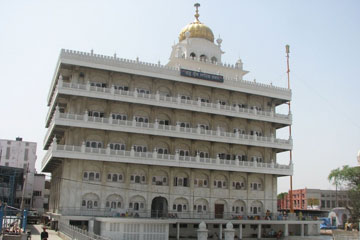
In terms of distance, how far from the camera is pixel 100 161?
44.9 meters

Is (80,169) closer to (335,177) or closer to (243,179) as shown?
(243,179)

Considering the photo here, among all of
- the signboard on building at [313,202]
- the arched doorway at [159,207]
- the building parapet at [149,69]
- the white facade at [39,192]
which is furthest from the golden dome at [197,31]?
the signboard on building at [313,202]

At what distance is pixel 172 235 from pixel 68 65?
2139 cm

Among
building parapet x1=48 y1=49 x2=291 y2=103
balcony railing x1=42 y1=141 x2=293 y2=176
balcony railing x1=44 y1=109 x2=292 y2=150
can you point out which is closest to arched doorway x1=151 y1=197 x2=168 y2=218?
balcony railing x1=42 y1=141 x2=293 y2=176

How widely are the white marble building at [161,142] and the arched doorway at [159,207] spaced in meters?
0.12

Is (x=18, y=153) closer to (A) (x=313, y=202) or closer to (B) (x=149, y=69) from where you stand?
(B) (x=149, y=69)

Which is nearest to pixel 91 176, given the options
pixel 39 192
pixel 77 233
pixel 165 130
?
pixel 165 130

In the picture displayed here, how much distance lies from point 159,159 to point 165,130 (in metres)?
3.38

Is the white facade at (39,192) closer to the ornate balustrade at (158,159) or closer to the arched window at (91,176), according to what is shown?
the ornate balustrade at (158,159)

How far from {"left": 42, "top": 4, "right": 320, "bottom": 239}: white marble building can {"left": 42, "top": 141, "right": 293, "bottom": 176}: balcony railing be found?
0.11 metres

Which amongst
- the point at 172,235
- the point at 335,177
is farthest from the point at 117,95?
the point at 335,177

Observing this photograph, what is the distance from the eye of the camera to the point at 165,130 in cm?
4691

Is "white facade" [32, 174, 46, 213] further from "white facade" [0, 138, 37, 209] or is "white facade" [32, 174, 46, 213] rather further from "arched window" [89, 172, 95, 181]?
"arched window" [89, 172, 95, 181]

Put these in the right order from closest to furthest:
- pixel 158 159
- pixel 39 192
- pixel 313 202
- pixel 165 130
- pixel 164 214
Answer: pixel 158 159, pixel 164 214, pixel 165 130, pixel 39 192, pixel 313 202
